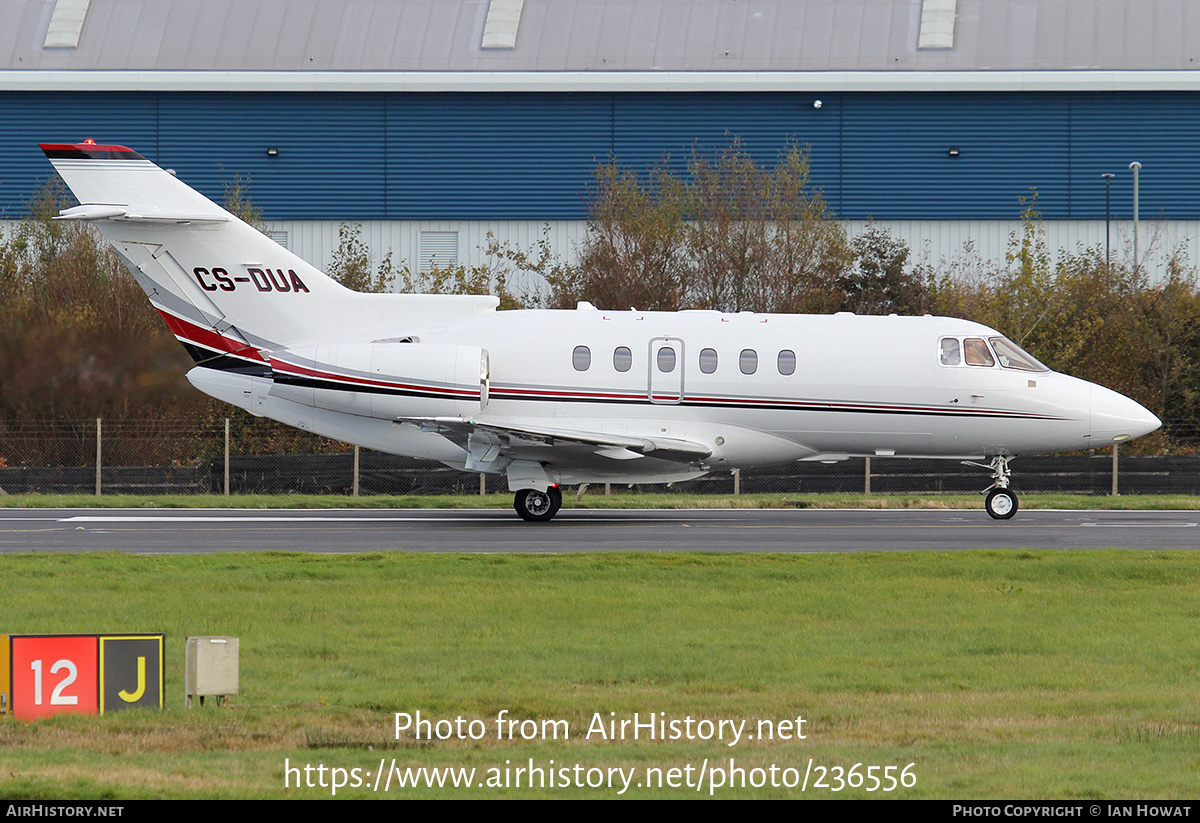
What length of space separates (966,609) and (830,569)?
9.74 ft

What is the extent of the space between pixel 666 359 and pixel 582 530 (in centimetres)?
335

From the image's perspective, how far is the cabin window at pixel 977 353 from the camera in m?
23.9

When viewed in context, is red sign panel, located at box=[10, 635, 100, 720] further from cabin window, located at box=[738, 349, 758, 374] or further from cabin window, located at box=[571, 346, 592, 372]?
cabin window, located at box=[738, 349, 758, 374]

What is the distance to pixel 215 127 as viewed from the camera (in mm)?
49562

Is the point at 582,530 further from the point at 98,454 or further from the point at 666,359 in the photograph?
the point at 98,454

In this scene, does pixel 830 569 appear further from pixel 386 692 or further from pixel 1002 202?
pixel 1002 202

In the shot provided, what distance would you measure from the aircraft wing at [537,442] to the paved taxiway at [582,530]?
125 cm

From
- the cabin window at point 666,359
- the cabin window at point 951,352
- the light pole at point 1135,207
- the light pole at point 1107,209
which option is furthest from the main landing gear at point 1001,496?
the light pole at point 1107,209

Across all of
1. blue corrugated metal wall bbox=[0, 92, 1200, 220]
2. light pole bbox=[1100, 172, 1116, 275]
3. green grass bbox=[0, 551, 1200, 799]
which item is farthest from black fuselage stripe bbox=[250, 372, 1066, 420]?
light pole bbox=[1100, 172, 1116, 275]

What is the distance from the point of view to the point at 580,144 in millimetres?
49562

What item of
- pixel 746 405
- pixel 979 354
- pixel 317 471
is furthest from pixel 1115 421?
pixel 317 471
